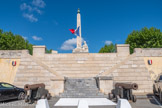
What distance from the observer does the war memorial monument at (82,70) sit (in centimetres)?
1072

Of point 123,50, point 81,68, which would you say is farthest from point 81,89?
point 123,50

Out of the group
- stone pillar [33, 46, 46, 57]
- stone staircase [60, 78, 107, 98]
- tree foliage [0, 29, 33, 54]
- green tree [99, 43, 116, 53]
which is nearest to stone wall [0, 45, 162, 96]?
stone pillar [33, 46, 46, 57]

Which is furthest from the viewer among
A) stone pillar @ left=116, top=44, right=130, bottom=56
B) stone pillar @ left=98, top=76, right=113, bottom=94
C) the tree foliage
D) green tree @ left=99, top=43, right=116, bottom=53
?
green tree @ left=99, top=43, right=116, bottom=53

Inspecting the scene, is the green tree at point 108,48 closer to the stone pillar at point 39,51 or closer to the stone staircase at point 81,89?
the stone pillar at point 39,51

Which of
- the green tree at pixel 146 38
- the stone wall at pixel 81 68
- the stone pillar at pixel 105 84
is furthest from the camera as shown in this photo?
the green tree at pixel 146 38

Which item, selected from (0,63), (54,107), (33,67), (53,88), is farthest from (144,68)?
(0,63)

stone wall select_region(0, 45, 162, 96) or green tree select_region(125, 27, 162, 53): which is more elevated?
green tree select_region(125, 27, 162, 53)

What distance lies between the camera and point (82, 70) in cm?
1623

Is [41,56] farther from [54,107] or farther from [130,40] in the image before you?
[130,40]

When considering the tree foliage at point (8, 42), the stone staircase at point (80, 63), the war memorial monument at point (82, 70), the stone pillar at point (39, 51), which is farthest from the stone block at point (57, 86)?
the tree foliage at point (8, 42)

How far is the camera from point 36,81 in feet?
43.5

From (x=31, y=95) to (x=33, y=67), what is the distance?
695cm

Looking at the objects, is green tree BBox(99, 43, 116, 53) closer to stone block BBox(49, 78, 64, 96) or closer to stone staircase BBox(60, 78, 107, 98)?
stone staircase BBox(60, 78, 107, 98)

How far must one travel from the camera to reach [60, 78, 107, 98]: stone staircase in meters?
10.1
